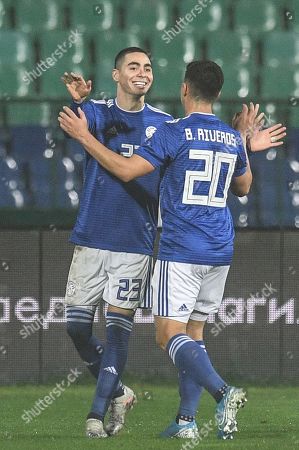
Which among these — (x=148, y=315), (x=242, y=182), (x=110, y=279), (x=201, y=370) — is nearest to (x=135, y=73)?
(x=242, y=182)

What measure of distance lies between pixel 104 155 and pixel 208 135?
517mm

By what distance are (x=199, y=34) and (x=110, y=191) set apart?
739cm

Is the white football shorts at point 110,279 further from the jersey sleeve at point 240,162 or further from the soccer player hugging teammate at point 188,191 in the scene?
the jersey sleeve at point 240,162

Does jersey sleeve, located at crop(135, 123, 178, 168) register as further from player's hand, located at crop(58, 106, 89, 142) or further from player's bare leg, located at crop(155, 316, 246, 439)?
player's bare leg, located at crop(155, 316, 246, 439)

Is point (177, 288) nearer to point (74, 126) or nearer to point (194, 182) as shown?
point (194, 182)

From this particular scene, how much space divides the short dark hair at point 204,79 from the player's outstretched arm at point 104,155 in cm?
45

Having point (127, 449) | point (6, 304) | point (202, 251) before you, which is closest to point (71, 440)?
point (127, 449)

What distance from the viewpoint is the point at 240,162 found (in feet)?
19.6

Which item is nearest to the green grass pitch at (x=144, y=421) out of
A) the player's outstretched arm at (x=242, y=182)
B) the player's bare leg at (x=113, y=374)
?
the player's bare leg at (x=113, y=374)

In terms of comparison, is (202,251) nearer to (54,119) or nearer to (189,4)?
(54,119)

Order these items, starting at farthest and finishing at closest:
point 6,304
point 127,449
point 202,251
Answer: point 6,304 < point 202,251 < point 127,449

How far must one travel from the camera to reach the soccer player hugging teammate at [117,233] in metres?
6.32

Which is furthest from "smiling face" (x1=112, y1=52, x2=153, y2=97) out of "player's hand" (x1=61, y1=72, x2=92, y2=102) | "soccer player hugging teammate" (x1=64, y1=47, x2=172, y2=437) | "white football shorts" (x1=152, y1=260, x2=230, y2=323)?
"white football shorts" (x1=152, y1=260, x2=230, y2=323)

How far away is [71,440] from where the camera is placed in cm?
586
